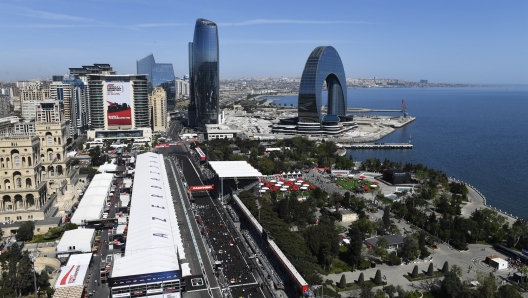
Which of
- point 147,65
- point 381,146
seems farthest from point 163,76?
point 381,146

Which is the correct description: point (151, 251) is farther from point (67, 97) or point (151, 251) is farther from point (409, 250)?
point (67, 97)

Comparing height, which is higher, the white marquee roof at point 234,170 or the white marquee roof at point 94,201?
the white marquee roof at point 234,170

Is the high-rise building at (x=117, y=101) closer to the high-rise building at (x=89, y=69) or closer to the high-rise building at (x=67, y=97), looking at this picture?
the high-rise building at (x=67, y=97)

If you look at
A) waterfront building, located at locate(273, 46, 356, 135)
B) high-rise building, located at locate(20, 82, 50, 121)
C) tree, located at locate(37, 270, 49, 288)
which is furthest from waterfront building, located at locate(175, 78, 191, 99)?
tree, located at locate(37, 270, 49, 288)

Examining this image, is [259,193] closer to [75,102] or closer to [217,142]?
[217,142]

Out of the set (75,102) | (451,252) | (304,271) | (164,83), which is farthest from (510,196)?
(164,83)

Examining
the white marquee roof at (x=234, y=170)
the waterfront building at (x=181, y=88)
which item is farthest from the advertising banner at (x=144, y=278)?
the waterfront building at (x=181, y=88)

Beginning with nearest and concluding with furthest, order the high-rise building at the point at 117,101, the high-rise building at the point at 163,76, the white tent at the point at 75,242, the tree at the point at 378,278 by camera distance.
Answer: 1. the tree at the point at 378,278
2. the white tent at the point at 75,242
3. the high-rise building at the point at 117,101
4. the high-rise building at the point at 163,76
